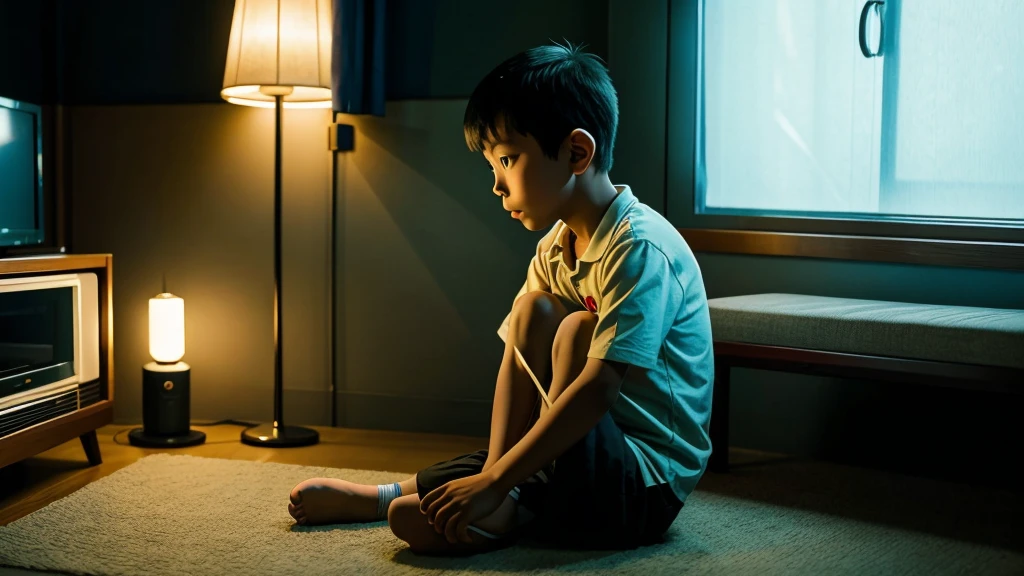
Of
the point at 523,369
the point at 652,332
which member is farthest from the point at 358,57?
the point at 652,332

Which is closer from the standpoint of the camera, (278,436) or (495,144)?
(495,144)

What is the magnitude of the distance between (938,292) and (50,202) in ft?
8.20

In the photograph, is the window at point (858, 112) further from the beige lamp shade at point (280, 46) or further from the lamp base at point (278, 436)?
the lamp base at point (278, 436)

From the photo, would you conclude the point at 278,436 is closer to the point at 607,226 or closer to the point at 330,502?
the point at 330,502

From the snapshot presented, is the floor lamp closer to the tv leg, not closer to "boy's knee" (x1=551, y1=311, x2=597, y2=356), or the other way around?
the tv leg

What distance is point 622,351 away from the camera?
59.8 inches

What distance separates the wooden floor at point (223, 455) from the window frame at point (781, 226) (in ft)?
2.81

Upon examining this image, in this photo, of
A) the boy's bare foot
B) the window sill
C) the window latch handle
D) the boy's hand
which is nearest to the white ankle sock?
the boy's bare foot

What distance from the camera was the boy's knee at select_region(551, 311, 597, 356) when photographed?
1.58 m

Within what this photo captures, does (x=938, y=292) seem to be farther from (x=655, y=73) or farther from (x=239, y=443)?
(x=239, y=443)

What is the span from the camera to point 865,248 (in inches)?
93.8

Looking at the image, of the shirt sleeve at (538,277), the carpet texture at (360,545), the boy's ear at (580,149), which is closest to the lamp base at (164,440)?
the carpet texture at (360,545)

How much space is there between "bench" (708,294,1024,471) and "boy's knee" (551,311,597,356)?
0.63m

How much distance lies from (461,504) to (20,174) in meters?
1.41
